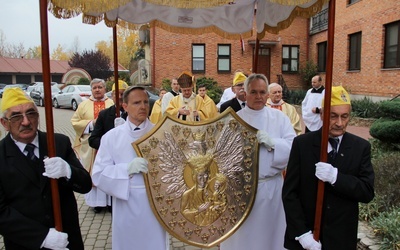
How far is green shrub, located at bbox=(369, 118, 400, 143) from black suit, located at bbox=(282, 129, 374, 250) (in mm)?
5411

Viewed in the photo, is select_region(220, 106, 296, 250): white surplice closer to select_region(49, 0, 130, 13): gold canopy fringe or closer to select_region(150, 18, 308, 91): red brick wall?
select_region(49, 0, 130, 13): gold canopy fringe

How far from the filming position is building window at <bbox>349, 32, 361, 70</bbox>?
58.2 ft

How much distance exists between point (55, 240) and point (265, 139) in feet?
6.21

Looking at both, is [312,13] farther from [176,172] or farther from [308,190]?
[176,172]

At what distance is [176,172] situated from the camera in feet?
10.5

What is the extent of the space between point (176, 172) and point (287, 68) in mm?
21155

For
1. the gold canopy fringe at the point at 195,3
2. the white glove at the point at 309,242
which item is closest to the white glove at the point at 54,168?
the gold canopy fringe at the point at 195,3

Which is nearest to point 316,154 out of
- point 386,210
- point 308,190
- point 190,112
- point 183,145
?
point 308,190

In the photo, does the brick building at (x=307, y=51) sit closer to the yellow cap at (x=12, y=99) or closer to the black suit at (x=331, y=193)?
the black suit at (x=331, y=193)

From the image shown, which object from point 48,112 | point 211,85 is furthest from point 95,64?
point 48,112

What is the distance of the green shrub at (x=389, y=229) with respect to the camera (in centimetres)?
374

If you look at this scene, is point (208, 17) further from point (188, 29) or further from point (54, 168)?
point (54, 168)

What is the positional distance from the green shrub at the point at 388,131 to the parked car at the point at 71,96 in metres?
18.5

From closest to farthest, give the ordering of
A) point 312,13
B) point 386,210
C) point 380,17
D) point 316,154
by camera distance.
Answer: point 316,154 → point 312,13 → point 386,210 → point 380,17
